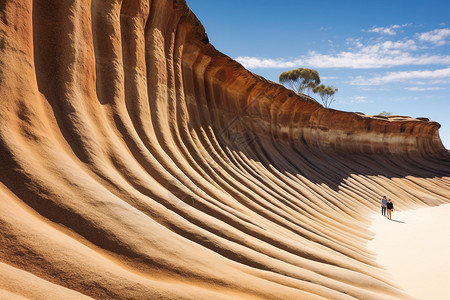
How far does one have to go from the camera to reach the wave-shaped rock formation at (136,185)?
183cm

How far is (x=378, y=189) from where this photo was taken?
11664mm

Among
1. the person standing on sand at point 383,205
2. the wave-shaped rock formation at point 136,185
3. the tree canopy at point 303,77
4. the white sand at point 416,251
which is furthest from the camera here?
the tree canopy at point 303,77

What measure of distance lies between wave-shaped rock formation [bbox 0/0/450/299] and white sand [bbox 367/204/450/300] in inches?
17.0

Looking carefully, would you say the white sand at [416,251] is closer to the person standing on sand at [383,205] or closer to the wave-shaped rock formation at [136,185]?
the person standing on sand at [383,205]

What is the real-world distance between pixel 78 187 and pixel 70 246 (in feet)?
2.26

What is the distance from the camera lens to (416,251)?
5594 millimetres

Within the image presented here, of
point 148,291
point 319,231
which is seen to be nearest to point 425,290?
point 319,231

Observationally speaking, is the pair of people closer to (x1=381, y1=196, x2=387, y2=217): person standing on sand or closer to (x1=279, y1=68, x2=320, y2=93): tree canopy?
(x1=381, y1=196, x2=387, y2=217): person standing on sand

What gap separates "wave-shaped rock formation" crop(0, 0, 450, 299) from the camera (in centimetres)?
183

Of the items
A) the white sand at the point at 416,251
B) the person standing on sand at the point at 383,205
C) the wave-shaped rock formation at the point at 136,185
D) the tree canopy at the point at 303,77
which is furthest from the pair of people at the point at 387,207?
the tree canopy at the point at 303,77

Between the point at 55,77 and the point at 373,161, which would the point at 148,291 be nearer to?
the point at 55,77

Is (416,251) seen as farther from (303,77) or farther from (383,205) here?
(303,77)

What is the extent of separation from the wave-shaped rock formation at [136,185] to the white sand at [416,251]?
0.43 meters

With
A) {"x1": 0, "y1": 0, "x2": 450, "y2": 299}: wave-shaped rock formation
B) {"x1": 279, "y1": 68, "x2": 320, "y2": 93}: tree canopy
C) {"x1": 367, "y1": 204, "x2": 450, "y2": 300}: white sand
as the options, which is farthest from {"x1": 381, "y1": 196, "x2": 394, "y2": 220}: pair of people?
{"x1": 279, "y1": 68, "x2": 320, "y2": 93}: tree canopy
